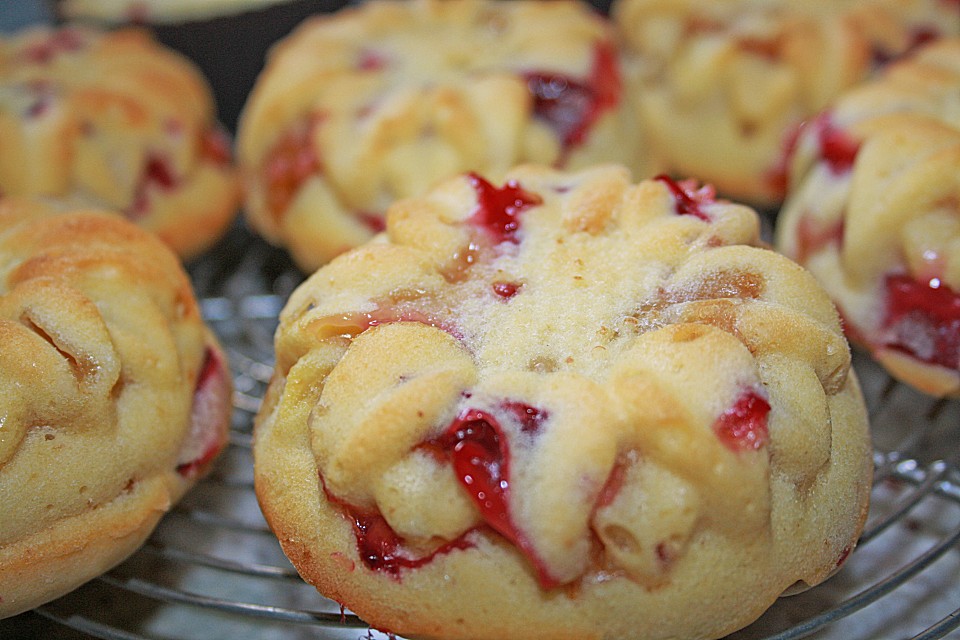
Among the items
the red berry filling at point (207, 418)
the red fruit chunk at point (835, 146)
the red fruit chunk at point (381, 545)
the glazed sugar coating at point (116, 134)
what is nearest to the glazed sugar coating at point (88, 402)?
the red berry filling at point (207, 418)

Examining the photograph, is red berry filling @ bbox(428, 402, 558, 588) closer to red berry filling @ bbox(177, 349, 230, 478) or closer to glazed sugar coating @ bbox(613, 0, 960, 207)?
red berry filling @ bbox(177, 349, 230, 478)

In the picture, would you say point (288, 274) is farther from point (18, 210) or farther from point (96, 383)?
point (96, 383)

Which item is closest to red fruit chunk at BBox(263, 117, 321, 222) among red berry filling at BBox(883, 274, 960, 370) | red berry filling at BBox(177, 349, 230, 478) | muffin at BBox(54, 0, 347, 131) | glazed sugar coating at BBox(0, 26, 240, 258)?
glazed sugar coating at BBox(0, 26, 240, 258)

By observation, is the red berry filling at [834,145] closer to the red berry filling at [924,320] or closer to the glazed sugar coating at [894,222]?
the glazed sugar coating at [894,222]

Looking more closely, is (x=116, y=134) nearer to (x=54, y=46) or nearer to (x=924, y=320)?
(x=54, y=46)

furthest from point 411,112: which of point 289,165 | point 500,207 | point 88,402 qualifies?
point 88,402

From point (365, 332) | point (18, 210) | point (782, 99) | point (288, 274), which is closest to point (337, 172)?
point (288, 274)
